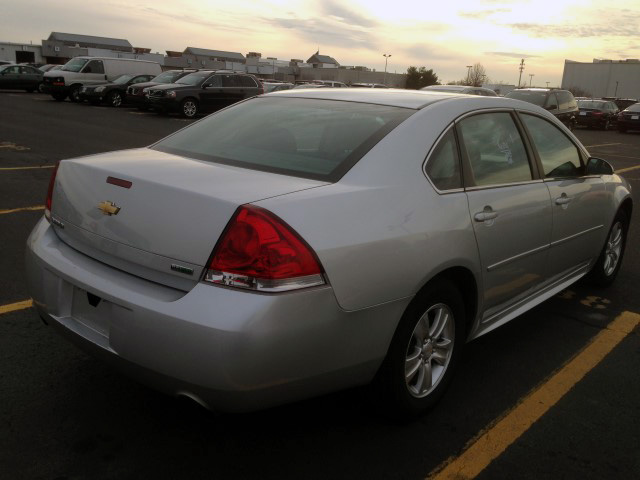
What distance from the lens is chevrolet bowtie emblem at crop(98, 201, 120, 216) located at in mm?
2469

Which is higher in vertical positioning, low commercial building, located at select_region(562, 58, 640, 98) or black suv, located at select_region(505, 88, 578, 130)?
low commercial building, located at select_region(562, 58, 640, 98)

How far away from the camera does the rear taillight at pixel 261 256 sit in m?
2.16

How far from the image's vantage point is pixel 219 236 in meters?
2.20

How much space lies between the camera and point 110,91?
79.2 ft

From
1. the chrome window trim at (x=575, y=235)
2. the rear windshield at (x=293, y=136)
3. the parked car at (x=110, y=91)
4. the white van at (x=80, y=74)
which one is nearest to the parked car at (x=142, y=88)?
the parked car at (x=110, y=91)

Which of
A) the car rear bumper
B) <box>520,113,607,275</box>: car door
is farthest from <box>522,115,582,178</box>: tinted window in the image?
the car rear bumper

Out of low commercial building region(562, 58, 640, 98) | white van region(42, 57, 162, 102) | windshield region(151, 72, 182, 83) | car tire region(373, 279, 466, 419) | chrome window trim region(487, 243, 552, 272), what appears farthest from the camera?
low commercial building region(562, 58, 640, 98)

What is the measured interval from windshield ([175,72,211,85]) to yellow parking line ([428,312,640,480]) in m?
19.2

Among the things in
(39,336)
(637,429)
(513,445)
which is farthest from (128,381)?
(637,429)

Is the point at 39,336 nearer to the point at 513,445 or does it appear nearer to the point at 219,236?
the point at 219,236

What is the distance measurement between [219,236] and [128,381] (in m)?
1.29

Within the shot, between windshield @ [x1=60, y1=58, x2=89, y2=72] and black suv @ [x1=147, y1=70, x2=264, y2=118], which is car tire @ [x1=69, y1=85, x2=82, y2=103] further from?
black suv @ [x1=147, y1=70, x2=264, y2=118]

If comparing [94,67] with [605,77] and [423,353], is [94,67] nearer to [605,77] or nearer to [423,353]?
[423,353]

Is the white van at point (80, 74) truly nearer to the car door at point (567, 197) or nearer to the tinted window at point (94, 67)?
the tinted window at point (94, 67)
